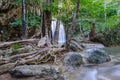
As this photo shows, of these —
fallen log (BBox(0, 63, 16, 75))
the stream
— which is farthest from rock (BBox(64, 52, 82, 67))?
fallen log (BBox(0, 63, 16, 75))

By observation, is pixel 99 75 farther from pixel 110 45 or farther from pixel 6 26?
pixel 110 45

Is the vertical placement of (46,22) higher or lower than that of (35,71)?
higher

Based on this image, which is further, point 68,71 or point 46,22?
point 46,22

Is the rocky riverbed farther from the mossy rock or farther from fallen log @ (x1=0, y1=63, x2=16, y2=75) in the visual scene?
the mossy rock

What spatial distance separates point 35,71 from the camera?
252 inches

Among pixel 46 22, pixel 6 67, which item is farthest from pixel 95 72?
pixel 46 22

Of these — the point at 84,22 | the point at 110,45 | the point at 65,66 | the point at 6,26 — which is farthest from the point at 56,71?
the point at 84,22

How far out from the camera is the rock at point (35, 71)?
6330mm

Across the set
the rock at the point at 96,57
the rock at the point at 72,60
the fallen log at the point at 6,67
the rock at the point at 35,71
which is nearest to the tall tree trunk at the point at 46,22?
the rock at the point at 96,57

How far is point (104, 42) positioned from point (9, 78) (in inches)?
551

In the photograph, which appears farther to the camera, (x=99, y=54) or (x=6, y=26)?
(x=6, y=26)

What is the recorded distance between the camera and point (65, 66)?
7.90 meters

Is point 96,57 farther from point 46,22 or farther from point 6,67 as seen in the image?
point 6,67

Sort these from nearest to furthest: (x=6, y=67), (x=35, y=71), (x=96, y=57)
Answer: (x=35, y=71), (x=6, y=67), (x=96, y=57)
